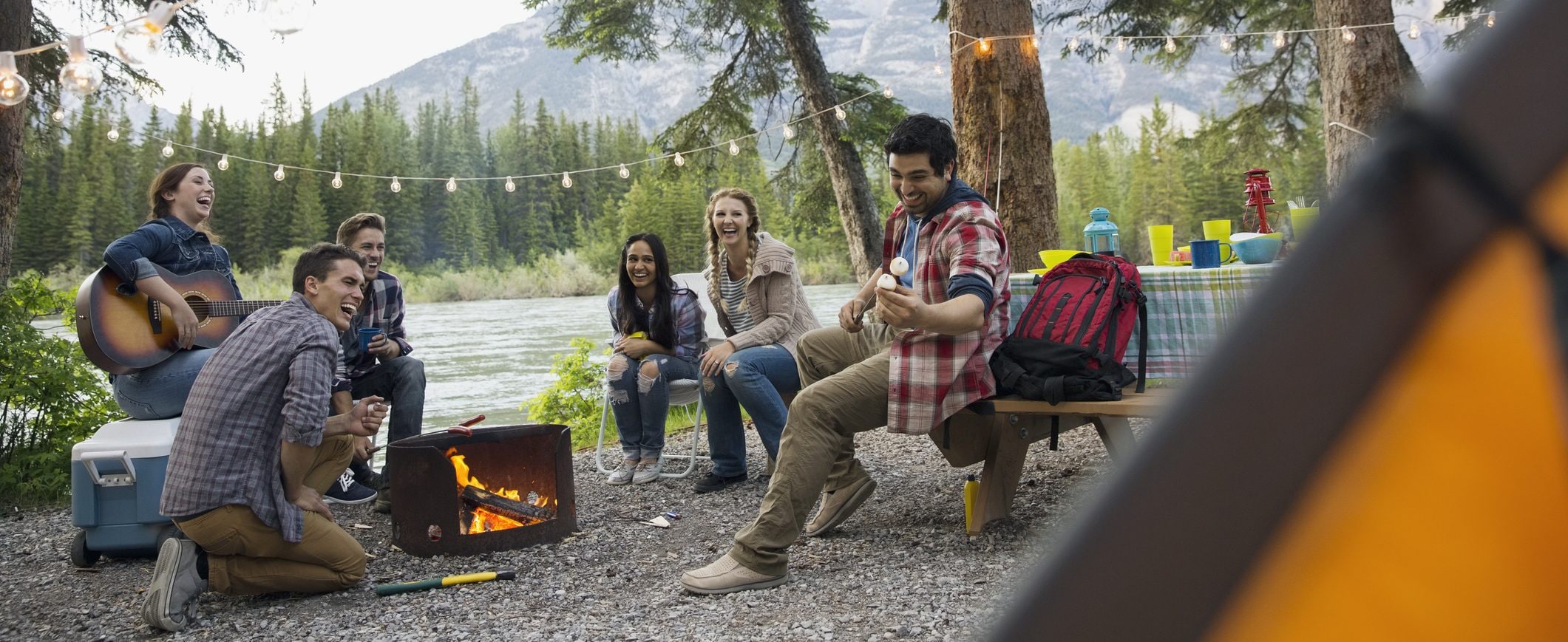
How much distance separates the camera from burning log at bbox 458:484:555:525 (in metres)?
3.70

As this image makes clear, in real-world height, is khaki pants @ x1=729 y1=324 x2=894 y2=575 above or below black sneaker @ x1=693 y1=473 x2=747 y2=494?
above

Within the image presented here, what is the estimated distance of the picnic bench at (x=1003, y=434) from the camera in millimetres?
3070

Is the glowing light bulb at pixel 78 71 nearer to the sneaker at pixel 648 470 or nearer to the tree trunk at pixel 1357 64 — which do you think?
the sneaker at pixel 648 470

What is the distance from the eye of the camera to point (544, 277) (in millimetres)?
46656

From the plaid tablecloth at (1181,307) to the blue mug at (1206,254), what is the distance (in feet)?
0.17

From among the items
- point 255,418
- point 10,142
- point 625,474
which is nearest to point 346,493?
point 625,474

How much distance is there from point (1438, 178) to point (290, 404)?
309cm

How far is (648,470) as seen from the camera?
473cm

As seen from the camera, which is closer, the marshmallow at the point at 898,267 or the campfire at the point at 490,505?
the marshmallow at the point at 898,267

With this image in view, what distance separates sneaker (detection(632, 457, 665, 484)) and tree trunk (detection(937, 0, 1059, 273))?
6.67 feet

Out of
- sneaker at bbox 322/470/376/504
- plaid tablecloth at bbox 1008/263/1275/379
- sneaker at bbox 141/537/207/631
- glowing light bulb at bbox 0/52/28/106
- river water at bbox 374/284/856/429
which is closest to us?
sneaker at bbox 141/537/207/631

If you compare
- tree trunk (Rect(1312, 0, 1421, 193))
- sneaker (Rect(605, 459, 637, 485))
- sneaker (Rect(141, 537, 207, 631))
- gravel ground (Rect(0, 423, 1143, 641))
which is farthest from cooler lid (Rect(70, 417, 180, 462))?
tree trunk (Rect(1312, 0, 1421, 193))

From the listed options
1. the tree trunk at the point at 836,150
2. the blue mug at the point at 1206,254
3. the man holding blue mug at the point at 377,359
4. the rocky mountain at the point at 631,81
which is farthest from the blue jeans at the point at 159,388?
the rocky mountain at the point at 631,81

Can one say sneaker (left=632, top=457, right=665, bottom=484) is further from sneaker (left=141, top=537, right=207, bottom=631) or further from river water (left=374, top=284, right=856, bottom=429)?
river water (left=374, top=284, right=856, bottom=429)
